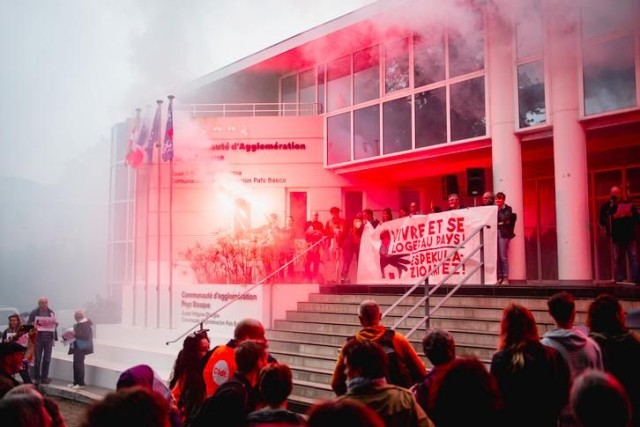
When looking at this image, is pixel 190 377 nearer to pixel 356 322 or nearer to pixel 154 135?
pixel 356 322

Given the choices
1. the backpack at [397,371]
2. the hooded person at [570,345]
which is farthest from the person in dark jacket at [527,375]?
the backpack at [397,371]

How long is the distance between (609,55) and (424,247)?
507 centimetres

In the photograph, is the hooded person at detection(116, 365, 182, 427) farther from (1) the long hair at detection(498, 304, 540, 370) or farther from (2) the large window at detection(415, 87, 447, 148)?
(2) the large window at detection(415, 87, 447, 148)

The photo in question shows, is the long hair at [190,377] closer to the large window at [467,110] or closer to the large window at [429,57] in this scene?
the large window at [467,110]

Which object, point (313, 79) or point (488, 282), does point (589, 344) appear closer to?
point (488, 282)

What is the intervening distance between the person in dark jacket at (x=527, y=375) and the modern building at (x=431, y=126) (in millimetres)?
8942

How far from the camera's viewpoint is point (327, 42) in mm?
18906

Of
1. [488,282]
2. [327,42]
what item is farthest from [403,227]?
[327,42]

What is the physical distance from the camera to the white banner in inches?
471

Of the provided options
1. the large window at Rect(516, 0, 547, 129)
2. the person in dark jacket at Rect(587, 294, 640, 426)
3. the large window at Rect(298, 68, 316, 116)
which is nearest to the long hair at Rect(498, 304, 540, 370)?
the person in dark jacket at Rect(587, 294, 640, 426)

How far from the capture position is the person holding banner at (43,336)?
14.6 meters

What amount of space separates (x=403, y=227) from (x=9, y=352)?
359 inches

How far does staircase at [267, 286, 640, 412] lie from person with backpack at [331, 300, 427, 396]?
13.1 feet

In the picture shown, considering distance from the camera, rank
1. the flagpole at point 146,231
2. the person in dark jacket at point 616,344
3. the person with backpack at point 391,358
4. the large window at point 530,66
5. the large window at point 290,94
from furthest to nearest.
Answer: the large window at point 290,94, the flagpole at point 146,231, the large window at point 530,66, the person with backpack at point 391,358, the person in dark jacket at point 616,344
